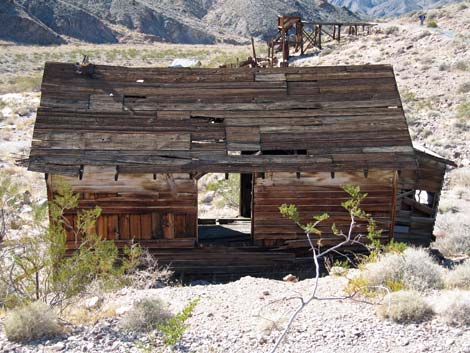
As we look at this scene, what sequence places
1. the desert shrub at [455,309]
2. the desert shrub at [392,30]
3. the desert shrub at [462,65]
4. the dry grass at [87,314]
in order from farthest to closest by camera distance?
the desert shrub at [392,30] < the desert shrub at [462,65] < the dry grass at [87,314] < the desert shrub at [455,309]

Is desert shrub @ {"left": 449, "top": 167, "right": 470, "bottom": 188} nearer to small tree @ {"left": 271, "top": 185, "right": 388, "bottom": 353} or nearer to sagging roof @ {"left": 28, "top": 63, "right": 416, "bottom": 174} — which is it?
sagging roof @ {"left": 28, "top": 63, "right": 416, "bottom": 174}

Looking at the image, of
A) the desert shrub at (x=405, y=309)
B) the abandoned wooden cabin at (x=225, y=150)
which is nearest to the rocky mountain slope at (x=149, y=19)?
→ the abandoned wooden cabin at (x=225, y=150)

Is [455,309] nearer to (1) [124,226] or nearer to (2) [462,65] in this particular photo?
(1) [124,226]

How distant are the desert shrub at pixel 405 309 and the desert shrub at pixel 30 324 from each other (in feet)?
12.5

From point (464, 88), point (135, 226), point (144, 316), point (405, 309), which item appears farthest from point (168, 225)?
point (464, 88)

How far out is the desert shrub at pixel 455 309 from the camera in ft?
21.0

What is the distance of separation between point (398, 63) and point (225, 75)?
2093cm

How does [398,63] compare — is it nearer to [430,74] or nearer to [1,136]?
[430,74]

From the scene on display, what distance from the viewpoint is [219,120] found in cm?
1018

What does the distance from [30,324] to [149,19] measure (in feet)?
→ 230

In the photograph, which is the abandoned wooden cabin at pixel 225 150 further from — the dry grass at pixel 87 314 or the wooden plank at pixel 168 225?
the dry grass at pixel 87 314

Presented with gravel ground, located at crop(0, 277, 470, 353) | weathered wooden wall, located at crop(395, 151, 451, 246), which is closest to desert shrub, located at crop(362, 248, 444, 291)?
gravel ground, located at crop(0, 277, 470, 353)

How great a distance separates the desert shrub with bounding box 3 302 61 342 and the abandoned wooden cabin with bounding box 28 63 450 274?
10.4 feet

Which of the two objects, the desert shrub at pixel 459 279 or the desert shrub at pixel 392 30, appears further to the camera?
the desert shrub at pixel 392 30
